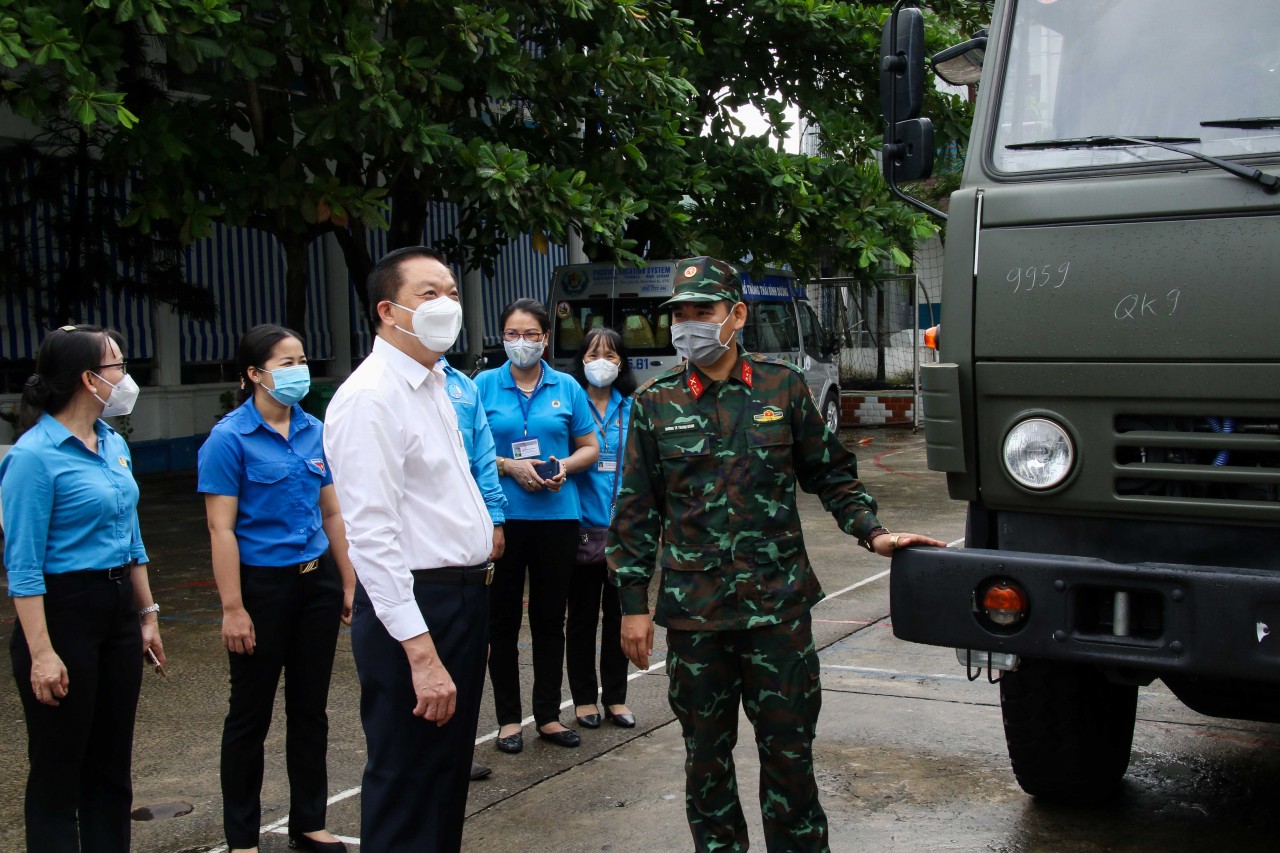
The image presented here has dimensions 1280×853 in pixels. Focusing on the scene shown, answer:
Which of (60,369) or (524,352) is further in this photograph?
(524,352)

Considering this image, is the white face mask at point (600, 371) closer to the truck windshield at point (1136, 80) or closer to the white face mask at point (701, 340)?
the white face mask at point (701, 340)

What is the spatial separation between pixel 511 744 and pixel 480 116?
7621mm

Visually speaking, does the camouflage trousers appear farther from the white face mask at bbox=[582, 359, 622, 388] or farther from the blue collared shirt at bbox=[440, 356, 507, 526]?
the white face mask at bbox=[582, 359, 622, 388]

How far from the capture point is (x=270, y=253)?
16.6 meters

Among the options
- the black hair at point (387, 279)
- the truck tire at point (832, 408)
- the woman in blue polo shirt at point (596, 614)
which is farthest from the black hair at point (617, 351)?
the truck tire at point (832, 408)

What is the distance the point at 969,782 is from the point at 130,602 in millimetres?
3007

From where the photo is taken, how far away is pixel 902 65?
429 centimetres

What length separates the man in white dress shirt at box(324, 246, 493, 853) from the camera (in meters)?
3.19

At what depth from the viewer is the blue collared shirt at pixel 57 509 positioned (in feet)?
12.1

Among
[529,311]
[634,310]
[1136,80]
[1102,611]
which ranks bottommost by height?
[1102,611]

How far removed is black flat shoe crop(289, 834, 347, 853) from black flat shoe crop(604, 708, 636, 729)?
Answer: 157 centimetres

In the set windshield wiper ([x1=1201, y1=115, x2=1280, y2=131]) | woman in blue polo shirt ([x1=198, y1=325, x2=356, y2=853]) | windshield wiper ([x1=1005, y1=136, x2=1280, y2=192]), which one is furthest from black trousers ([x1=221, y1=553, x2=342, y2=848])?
windshield wiper ([x1=1201, y1=115, x2=1280, y2=131])

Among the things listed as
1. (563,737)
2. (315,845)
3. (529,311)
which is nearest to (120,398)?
(315,845)

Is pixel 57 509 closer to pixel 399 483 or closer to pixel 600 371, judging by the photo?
pixel 399 483
